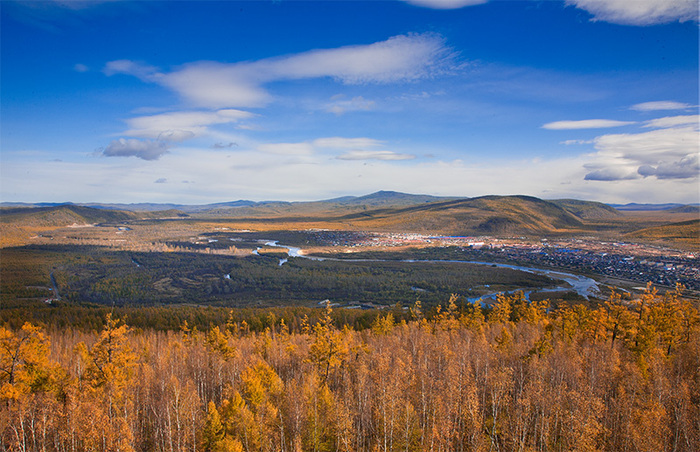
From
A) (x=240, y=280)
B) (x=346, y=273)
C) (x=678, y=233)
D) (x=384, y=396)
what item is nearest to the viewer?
(x=384, y=396)

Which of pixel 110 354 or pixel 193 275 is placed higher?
pixel 110 354

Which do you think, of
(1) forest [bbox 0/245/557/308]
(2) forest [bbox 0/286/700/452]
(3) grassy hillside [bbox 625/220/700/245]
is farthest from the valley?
(2) forest [bbox 0/286/700/452]

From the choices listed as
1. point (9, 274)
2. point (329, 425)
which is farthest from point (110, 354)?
point (9, 274)

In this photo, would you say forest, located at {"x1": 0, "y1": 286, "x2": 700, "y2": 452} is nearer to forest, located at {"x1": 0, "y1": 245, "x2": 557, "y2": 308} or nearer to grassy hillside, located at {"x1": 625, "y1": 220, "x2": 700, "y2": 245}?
forest, located at {"x1": 0, "y1": 245, "x2": 557, "y2": 308}

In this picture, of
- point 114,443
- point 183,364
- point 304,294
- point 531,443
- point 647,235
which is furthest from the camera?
point 647,235

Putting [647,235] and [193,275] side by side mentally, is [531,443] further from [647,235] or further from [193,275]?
[647,235]

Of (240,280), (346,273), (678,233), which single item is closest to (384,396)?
(346,273)

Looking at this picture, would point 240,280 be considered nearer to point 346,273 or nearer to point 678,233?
point 346,273

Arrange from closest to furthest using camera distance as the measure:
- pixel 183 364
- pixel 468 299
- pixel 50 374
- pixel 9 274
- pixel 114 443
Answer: pixel 114 443, pixel 50 374, pixel 183 364, pixel 468 299, pixel 9 274
